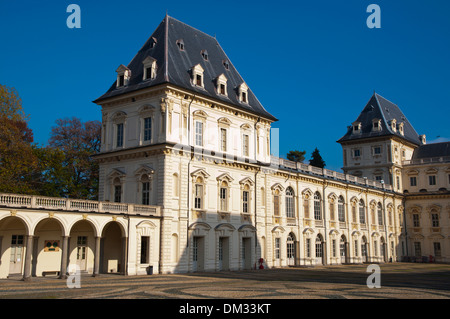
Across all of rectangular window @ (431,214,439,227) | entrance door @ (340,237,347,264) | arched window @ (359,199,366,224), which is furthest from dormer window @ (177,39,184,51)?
rectangular window @ (431,214,439,227)

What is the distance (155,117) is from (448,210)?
50230mm

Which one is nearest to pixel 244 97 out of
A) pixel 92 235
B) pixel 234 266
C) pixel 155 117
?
pixel 155 117

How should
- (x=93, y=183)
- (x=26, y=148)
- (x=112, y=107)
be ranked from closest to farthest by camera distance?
(x=112, y=107) → (x=26, y=148) → (x=93, y=183)

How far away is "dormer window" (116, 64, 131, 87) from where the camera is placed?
136ft

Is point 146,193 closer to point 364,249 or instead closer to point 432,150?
point 364,249

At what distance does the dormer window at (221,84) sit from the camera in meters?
43.5

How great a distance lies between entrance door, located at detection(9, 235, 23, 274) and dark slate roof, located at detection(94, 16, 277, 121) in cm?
1440

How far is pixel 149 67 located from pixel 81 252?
1546cm

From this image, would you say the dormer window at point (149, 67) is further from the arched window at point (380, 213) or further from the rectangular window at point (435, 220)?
the rectangular window at point (435, 220)

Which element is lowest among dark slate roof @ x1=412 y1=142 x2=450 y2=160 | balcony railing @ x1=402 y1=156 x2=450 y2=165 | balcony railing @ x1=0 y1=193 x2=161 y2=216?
balcony railing @ x1=0 y1=193 x2=161 y2=216

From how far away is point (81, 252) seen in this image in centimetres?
3512

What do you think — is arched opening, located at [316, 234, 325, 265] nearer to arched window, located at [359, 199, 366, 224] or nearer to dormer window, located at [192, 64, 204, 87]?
arched window, located at [359, 199, 366, 224]
